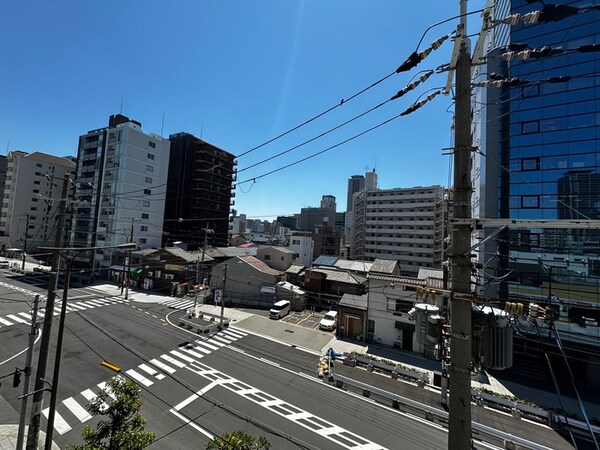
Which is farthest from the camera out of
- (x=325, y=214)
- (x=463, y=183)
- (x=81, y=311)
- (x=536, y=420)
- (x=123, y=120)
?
(x=325, y=214)

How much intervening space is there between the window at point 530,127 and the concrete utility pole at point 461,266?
2604 cm

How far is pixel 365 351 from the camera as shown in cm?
2358

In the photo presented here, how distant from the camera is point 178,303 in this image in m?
35.5

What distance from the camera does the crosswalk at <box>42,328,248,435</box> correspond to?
1256 cm

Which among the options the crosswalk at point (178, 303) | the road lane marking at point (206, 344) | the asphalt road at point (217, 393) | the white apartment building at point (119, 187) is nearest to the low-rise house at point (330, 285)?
the asphalt road at point (217, 393)

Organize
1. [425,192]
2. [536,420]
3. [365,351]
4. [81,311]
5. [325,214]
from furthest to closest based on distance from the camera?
[325,214] < [425,192] < [81,311] < [365,351] < [536,420]

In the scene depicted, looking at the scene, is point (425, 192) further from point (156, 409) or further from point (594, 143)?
point (156, 409)

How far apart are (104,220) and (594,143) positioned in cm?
6687

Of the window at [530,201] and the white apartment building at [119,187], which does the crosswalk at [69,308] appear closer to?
the white apartment building at [119,187]

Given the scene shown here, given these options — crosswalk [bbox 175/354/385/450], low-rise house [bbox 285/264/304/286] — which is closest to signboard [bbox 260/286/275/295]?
low-rise house [bbox 285/264/304/286]

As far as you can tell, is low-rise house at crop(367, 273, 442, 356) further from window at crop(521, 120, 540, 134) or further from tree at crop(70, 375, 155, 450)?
tree at crop(70, 375, 155, 450)

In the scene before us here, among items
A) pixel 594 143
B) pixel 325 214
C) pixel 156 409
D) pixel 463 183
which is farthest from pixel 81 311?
pixel 325 214

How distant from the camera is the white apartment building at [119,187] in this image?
49.6 meters

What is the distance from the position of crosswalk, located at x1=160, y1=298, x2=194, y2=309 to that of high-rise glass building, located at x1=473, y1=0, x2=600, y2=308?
33.6 m
